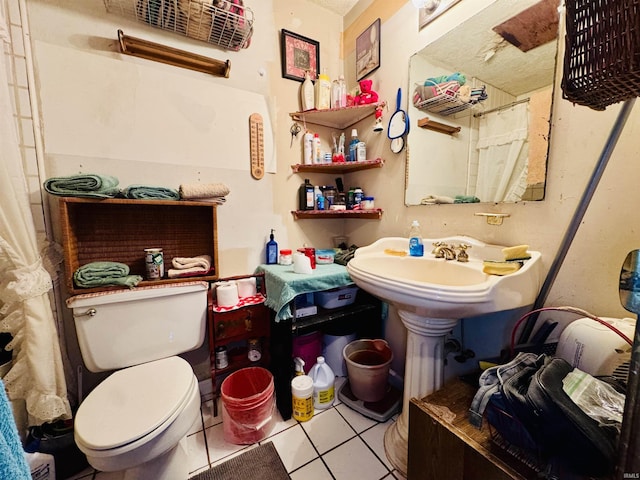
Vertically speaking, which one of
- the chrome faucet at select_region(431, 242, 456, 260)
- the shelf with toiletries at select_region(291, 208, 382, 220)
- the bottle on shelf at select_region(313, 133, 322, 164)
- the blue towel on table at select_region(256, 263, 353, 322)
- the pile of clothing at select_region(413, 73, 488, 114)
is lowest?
the blue towel on table at select_region(256, 263, 353, 322)

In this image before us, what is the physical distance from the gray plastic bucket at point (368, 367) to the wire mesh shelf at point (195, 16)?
6.10 ft

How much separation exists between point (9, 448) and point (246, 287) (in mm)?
1122

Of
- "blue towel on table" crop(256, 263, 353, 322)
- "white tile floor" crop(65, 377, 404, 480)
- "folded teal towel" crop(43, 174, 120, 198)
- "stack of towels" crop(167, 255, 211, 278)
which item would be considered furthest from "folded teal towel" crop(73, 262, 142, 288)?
"white tile floor" crop(65, 377, 404, 480)

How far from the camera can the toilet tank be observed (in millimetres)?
1040

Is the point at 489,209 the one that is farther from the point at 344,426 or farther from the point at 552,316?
the point at 344,426

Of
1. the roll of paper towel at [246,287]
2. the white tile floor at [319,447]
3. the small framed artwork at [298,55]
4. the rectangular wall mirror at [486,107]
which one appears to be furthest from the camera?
the small framed artwork at [298,55]

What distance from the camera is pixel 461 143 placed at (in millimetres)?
1137

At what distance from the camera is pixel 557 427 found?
507mm

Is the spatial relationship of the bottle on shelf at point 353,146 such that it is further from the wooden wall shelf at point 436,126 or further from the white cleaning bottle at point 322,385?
the white cleaning bottle at point 322,385

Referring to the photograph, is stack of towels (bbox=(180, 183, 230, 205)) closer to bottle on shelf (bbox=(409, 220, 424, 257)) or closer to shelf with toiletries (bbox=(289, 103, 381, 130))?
shelf with toiletries (bbox=(289, 103, 381, 130))

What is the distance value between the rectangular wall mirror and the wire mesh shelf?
937 mm

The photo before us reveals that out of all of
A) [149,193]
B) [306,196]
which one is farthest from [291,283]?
[149,193]

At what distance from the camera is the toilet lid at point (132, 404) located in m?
0.77

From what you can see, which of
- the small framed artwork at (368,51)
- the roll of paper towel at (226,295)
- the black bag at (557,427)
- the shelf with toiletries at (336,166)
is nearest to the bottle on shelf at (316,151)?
the shelf with toiletries at (336,166)
